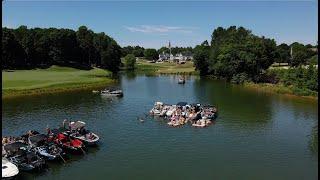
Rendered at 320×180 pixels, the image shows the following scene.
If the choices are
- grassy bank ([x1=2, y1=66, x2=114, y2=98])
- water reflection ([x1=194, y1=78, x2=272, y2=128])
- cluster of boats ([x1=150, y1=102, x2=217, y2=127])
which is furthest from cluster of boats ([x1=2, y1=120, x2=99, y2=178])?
grassy bank ([x1=2, y1=66, x2=114, y2=98])

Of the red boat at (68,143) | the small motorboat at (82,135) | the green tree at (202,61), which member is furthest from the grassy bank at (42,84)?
the green tree at (202,61)

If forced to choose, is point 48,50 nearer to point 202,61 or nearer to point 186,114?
point 202,61

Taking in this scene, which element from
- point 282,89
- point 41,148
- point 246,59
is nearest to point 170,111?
point 41,148

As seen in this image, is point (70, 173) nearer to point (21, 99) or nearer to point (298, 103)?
point (21, 99)

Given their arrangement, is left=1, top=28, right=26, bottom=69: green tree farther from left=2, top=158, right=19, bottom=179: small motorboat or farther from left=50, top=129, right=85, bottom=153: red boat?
left=2, top=158, right=19, bottom=179: small motorboat

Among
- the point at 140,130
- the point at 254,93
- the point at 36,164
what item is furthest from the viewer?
the point at 254,93

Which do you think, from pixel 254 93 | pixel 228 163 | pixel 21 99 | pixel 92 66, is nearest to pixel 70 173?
pixel 228 163

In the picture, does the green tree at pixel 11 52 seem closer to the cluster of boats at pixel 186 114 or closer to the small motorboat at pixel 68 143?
the cluster of boats at pixel 186 114
